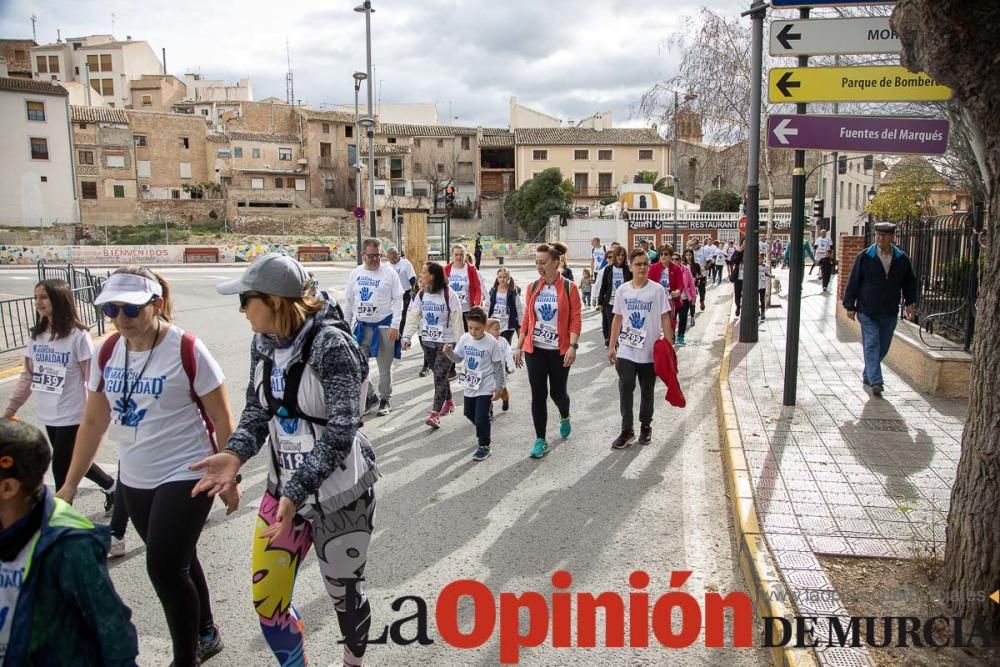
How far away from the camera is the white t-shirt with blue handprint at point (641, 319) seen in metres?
6.94

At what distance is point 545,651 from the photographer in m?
3.68

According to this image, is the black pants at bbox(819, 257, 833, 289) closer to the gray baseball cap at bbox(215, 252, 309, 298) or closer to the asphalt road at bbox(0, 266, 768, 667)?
the asphalt road at bbox(0, 266, 768, 667)

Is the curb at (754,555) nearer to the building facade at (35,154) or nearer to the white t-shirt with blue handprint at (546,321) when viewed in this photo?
the white t-shirt with blue handprint at (546,321)

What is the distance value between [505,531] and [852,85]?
16.7ft

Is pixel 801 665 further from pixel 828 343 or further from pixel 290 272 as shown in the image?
pixel 828 343

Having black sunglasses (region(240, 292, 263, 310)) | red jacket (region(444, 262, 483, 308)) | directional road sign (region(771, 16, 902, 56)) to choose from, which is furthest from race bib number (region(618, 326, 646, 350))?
black sunglasses (region(240, 292, 263, 310))

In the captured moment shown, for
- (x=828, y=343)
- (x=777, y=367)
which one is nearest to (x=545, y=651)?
(x=777, y=367)

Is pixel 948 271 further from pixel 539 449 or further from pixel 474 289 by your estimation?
pixel 539 449

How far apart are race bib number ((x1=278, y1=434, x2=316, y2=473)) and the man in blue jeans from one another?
23.0 ft

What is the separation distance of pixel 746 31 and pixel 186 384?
20.0 m

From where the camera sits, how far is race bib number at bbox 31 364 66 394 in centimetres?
473

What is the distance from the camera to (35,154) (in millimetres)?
56562

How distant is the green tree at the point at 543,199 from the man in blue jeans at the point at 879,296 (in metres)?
45.6

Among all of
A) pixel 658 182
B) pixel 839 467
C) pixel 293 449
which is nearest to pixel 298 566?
pixel 293 449
